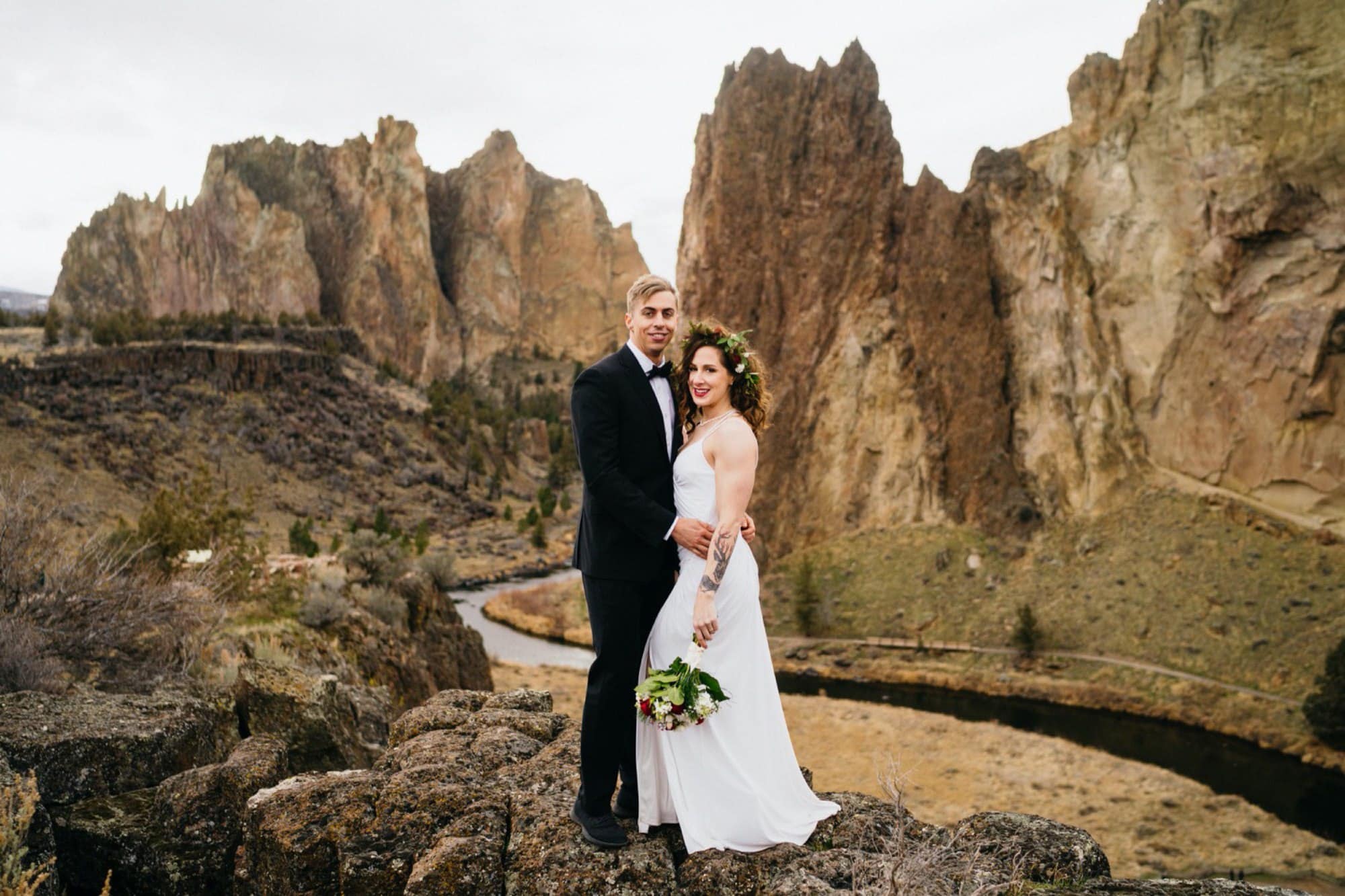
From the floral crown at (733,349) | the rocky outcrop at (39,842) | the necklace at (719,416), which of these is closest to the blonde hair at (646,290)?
the floral crown at (733,349)

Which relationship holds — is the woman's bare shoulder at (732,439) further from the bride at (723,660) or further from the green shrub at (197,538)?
the green shrub at (197,538)

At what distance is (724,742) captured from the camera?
4.59 metres

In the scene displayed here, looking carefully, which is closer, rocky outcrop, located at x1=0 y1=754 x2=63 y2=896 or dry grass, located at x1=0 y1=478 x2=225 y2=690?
rocky outcrop, located at x1=0 y1=754 x2=63 y2=896

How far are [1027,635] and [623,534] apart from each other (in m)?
38.0

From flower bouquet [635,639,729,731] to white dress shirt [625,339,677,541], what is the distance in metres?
1.15

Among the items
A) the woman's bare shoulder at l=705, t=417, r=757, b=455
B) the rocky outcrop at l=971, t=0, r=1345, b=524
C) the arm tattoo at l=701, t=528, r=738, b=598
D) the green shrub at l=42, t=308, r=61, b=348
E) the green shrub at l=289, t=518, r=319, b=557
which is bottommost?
the green shrub at l=289, t=518, r=319, b=557

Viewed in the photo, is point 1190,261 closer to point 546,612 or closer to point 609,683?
point 546,612

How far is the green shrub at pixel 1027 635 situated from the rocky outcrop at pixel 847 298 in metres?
10.1

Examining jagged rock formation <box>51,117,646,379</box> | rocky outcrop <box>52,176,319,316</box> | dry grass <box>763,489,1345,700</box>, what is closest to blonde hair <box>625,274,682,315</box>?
dry grass <box>763,489,1345,700</box>

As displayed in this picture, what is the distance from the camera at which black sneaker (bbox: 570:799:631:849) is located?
4430 mm

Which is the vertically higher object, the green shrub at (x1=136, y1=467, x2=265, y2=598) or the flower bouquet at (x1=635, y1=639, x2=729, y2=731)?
the flower bouquet at (x1=635, y1=639, x2=729, y2=731)

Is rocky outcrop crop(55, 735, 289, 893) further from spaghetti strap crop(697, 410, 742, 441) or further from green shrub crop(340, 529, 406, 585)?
green shrub crop(340, 529, 406, 585)

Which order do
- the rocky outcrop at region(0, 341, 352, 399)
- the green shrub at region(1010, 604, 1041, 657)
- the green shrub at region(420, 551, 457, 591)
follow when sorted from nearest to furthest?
1. the green shrub at region(1010, 604, 1041, 657)
2. the green shrub at region(420, 551, 457, 591)
3. the rocky outcrop at region(0, 341, 352, 399)

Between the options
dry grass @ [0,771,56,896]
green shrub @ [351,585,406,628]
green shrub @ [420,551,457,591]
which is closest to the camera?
dry grass @ [0,771,56,896]
